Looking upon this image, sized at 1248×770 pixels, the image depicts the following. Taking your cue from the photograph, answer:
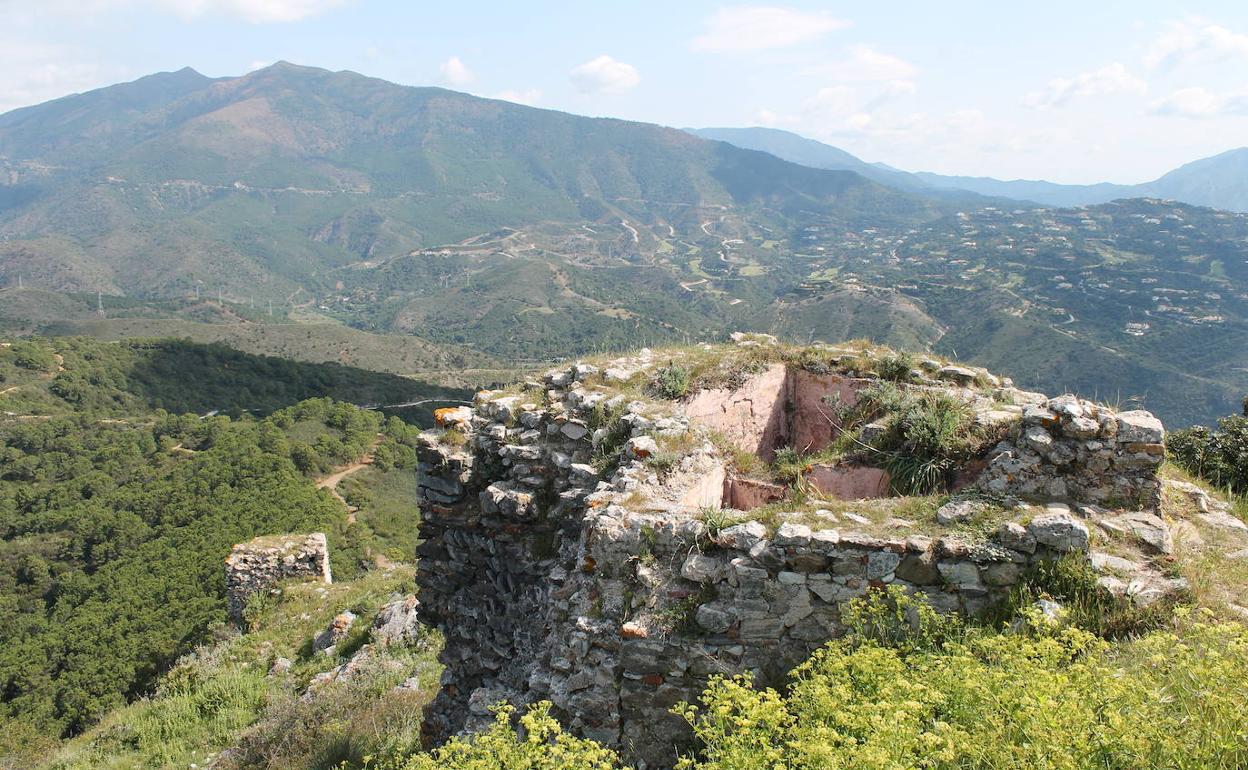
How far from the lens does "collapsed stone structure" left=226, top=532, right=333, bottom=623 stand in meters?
15.6

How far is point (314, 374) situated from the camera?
65.4 m

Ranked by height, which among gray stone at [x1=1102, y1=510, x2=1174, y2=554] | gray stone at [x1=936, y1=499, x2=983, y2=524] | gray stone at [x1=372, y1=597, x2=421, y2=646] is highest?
gray stone at [x1=936, y1=499, x2=983, y2=524]

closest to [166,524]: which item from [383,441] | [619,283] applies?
[383,441]

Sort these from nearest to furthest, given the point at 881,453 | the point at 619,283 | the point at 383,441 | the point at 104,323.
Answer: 1. the point at 881,453
2. the point at 383,441
3. the point at 104,323
4. the point at 619,283

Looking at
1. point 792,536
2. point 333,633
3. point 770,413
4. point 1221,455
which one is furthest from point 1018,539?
point 333,633

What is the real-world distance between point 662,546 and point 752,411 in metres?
4.77

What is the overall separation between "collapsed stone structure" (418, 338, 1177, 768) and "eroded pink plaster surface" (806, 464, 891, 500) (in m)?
0.02

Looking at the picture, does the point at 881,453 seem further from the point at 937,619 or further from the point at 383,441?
the point at 383,441

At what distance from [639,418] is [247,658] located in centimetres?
1023

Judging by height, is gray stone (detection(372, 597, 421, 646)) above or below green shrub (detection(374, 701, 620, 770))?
below

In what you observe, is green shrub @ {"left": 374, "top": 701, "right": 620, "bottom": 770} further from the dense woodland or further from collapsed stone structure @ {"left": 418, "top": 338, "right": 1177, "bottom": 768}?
the dense woodland

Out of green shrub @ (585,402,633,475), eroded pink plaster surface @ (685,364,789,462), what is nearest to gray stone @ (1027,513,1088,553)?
green shrub @ (585,402,633,475)

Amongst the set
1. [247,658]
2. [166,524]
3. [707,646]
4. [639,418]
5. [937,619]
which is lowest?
[166,524]

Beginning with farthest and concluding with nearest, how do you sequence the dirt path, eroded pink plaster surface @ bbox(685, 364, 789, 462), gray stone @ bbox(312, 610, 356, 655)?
the dirt path, gray stone @ bbox(312, 610, 356, 655), eroded pink plaster surface @ bbox(685, 364, 789, 462)
